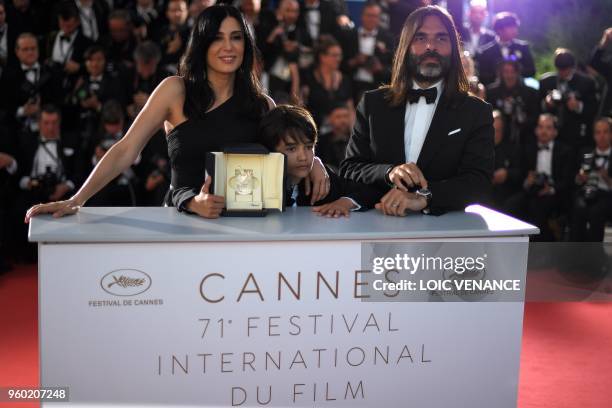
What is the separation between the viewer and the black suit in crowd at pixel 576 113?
6051 mm

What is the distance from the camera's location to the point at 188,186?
2.71 metres

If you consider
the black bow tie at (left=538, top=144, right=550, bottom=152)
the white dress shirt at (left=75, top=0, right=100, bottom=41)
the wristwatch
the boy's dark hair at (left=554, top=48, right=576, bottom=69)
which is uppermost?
the white dress shirt at (left=75, top=0, right=100, bottom=41)

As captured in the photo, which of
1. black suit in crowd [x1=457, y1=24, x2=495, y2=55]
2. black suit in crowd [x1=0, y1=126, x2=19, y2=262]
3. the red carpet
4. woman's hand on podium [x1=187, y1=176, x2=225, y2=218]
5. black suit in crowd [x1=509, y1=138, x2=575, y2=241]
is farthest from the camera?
black suit in crowd [x1=457, y1=24, x2=495, y2=55]

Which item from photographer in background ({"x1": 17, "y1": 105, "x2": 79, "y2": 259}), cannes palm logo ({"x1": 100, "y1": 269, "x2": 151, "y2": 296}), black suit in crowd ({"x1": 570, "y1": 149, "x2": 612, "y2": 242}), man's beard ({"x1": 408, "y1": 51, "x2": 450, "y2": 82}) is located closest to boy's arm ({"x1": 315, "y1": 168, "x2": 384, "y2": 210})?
man's beard ({"x1": 408, "y1": 51, "x2": 450, "y2": 82})

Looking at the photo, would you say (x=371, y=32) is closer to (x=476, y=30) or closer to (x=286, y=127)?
(x=476, y=30)

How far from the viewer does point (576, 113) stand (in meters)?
6.07

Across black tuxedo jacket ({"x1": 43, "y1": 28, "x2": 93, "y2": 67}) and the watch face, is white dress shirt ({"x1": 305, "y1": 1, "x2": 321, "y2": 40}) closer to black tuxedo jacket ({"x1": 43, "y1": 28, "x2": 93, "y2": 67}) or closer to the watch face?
black tuxedo jacket ({"x1": 43, "y1": 28, "x2": 93, "y2": 67})

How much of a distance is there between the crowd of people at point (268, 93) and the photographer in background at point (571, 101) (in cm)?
1

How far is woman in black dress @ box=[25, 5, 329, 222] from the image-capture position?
2.65 metres

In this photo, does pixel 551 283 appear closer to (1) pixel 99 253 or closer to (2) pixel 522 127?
(2) pixel 522 127

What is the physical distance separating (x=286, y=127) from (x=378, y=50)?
12.3 feet

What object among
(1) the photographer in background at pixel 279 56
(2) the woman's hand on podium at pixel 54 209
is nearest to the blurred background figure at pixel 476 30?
(1) the photographer in background at pixel 279 56

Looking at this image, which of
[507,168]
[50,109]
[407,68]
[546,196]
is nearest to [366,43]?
[507,168]

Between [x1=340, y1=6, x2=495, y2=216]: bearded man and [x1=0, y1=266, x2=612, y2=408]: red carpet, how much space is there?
101cm
